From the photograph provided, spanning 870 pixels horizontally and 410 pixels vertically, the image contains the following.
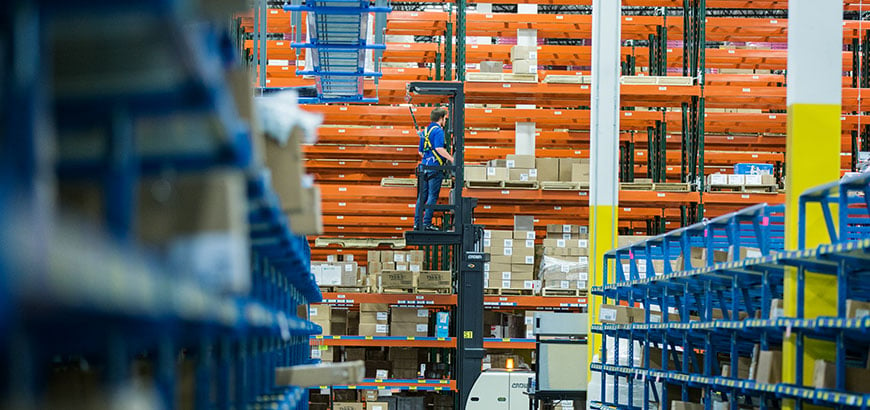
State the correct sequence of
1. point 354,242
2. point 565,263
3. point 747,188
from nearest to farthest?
1. point 565,263
2. point 747,188
3. point 354,242

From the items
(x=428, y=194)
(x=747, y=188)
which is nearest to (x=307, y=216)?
(x=428, y=194)

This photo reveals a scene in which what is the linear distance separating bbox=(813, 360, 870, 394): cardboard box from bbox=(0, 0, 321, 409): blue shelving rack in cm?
537

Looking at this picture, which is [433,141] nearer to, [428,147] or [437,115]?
[428,147]

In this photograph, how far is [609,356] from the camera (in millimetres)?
12883

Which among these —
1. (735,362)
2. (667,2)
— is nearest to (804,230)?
(735,362)

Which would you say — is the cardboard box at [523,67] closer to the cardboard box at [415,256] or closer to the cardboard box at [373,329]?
the cardboard box at [415,256]

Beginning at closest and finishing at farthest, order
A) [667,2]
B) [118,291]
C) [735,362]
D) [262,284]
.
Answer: [118,291]
[262,284]
[735,362]
[667,2]

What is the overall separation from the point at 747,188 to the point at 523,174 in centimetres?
304

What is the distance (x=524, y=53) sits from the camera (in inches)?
578

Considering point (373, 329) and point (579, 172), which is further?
point (579, 172)

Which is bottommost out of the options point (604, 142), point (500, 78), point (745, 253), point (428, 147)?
point (745, 253)

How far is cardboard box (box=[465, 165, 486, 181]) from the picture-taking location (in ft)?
46.5

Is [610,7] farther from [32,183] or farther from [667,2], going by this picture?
[32,183]

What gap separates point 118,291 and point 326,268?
42.6 ft
